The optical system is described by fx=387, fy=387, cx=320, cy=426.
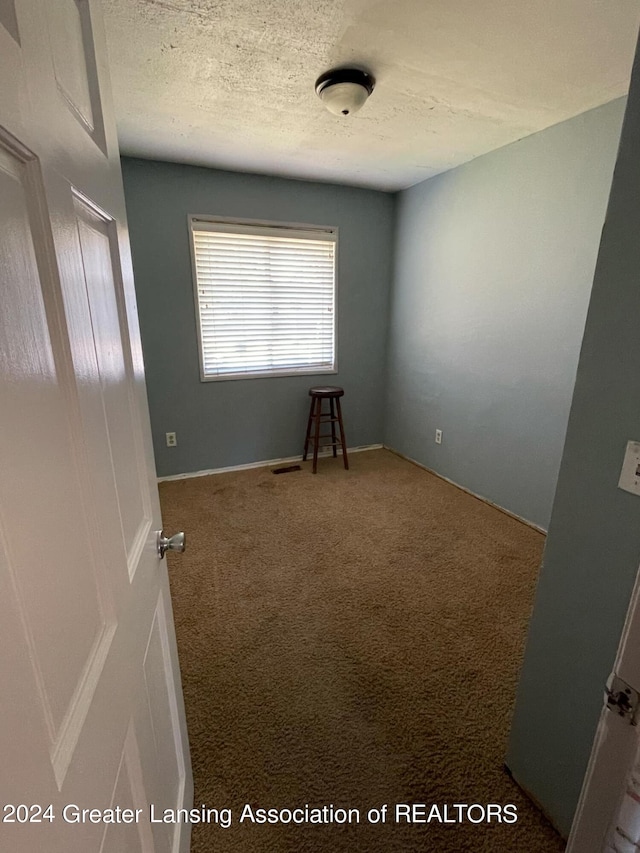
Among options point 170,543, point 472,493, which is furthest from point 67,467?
point 472,493

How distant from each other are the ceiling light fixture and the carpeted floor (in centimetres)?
234

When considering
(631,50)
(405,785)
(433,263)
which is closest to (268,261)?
(433,263)

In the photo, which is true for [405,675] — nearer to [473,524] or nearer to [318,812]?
[318,812]

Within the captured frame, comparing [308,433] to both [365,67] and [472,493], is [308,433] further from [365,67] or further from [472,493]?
[365,67]

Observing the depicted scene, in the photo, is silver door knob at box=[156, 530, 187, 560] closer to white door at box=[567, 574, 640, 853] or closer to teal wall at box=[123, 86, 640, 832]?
white door at box=[567, 574, 640, 853]

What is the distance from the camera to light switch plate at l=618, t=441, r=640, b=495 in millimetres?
824

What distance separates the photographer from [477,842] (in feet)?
3.58

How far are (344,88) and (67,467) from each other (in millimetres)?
2018

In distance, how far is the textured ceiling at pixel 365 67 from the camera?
1.34 meters

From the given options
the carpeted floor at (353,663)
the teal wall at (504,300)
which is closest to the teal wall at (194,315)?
the teal wall at (504,300)

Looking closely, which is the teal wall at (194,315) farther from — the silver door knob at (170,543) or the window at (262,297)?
the silver door knob at (170,543)

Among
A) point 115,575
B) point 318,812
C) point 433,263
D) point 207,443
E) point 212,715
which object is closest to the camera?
point 115,575

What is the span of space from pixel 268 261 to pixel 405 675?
3065 millimetres

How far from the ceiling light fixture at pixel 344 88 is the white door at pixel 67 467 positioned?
1.38m
